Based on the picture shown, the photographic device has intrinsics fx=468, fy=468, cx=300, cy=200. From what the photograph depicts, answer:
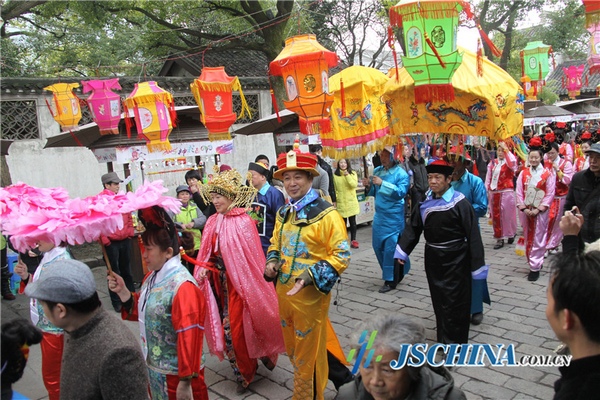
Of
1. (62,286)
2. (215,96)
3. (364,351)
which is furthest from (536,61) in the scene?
(62,286)

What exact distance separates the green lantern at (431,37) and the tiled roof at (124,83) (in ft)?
23.4

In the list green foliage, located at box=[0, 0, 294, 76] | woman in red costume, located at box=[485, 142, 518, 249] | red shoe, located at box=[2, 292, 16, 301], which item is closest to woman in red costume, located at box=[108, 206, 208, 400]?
red shoe, located at box=[2, 292, 16, 301]

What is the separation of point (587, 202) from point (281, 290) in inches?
135

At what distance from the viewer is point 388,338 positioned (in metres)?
1.80

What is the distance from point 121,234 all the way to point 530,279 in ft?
18.2

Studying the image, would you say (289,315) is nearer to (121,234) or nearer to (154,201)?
(154,201)

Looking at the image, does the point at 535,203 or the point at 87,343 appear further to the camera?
the point at 535,203

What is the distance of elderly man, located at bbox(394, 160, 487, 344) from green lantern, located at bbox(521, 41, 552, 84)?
9.24m

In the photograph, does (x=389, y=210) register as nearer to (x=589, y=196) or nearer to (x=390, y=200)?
(x=390, y=200)

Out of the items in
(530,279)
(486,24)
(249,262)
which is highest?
(486,24)

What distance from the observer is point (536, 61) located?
A: 11797 millimetres

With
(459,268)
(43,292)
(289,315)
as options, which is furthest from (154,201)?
(459,268)

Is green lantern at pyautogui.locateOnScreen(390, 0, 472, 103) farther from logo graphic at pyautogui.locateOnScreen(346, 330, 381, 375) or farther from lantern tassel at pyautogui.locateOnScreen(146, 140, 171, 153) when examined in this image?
lantern tassel at pyautogui.locateOnScreen(146, 140, 171, 153)

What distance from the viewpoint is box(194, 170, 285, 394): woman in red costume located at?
3936mm
